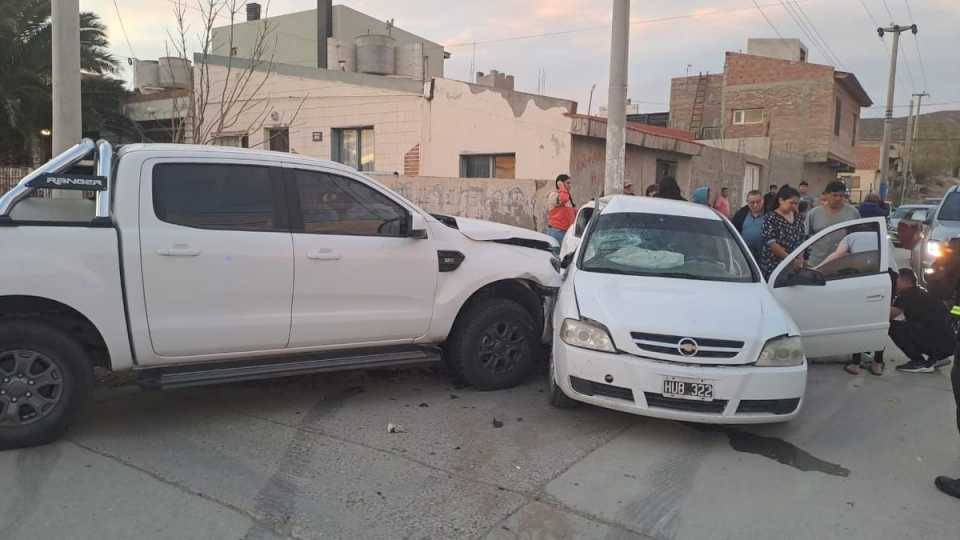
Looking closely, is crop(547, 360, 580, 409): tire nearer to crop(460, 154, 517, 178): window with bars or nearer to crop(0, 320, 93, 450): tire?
crop(0, 320, 93, 450): tire

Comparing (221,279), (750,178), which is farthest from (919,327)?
(750,178)

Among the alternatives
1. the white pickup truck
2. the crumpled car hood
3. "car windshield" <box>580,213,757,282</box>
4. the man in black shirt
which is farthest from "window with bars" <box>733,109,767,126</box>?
the white pickup truck

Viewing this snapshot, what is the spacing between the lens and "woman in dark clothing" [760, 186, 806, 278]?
734cm

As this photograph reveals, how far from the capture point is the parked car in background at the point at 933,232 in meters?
9.98

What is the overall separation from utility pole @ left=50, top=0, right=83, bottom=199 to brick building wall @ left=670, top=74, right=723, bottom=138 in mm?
35568

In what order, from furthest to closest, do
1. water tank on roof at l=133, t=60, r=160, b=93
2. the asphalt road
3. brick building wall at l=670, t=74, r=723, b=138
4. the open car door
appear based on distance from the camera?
1. brick building wall at l=670, t=74, r=723, b=138
2. water tank on roof at l=133, t=60, r=160, b=93
3. the open car door
4. the asphalt road

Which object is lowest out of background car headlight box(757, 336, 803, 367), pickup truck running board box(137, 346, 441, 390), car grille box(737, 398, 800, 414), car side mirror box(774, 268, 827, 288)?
car grille box(737, 398, 800, 414)

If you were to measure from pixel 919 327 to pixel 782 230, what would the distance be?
5.23ft

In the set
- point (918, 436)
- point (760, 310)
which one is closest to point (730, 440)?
point (760, 310)

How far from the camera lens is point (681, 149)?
17.0 meters

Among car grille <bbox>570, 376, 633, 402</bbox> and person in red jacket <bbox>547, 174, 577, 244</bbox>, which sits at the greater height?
person in red jacket <bbox>547, 174, 577, 244</bbox>

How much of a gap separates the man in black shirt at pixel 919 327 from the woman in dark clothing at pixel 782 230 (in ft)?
3.52

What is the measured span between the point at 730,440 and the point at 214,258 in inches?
148

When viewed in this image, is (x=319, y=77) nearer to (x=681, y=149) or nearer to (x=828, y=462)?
(x=681, y=149)
